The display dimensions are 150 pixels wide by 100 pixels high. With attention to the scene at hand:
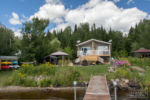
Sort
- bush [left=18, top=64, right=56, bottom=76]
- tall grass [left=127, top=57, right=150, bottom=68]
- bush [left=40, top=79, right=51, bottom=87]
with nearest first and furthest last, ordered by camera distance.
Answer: bush [left=40, top=79, right=51, bottom=87] → bush [left=18, top=64, right=56, bottom=76] → tall grass [left=127, top=57, right=150, bottom=68]

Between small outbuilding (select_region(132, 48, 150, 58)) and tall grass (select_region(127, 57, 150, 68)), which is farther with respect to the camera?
small outbuilding (select_region(132, 48, 150, 58))

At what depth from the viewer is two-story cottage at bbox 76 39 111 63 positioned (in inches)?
826

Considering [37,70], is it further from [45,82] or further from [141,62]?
[141,62]

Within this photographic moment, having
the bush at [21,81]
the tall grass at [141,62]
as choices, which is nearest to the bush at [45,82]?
the bush at [21,81]

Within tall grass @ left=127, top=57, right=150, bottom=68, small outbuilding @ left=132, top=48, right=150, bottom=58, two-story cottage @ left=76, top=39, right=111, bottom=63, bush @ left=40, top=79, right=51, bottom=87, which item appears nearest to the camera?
bush @ left=40, top=79, right=51, bottom=87

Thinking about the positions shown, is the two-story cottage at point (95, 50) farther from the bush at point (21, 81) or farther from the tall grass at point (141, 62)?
the bush at point (21, 81)

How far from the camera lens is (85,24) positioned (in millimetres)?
50250

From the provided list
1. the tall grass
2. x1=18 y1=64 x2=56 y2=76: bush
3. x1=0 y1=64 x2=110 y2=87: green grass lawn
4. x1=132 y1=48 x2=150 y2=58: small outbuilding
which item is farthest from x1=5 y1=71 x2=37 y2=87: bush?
x1=132 y1=48 x2=150 y2=58: small outbuilding

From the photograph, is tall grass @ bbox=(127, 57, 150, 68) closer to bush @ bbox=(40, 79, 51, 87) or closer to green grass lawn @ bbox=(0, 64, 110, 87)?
green grass lawn @ bbox=(0, 64, 110, 87)

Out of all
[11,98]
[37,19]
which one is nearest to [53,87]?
[11,98]

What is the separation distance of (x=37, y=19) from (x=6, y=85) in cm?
1311

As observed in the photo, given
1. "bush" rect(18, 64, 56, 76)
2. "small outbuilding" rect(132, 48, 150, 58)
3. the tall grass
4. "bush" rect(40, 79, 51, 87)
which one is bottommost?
"bush" rect(40, 79, 51, 87)

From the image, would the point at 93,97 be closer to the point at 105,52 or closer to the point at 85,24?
the point at 105,52

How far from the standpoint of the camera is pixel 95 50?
2114 centimetres
